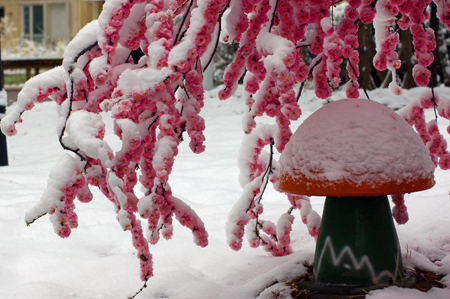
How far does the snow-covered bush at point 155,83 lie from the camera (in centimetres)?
136

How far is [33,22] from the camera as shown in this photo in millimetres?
20062

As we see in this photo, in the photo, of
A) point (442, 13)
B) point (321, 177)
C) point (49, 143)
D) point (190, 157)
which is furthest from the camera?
point (49, 143)

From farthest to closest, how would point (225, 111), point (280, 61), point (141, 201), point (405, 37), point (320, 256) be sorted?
point (225, 111) < point (405, 37) < point (320, 256) < point (141, 201) < point (280, 61)

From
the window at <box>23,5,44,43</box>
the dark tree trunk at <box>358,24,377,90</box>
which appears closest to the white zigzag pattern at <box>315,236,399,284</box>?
the dark tree trunk at <box>358,24,377,90</box>

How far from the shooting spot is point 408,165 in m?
1.60

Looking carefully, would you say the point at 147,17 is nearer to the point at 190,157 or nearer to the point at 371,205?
the point at 371,205

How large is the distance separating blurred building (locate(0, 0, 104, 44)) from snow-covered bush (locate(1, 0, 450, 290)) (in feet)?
60.8

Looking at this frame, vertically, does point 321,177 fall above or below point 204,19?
below

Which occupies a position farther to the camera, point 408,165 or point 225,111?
point 225,111

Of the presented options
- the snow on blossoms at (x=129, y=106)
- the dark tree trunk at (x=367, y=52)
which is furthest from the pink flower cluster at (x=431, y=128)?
A: the dark tree trunk at (x=367, y=52)

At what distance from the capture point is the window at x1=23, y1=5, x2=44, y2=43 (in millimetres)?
19984

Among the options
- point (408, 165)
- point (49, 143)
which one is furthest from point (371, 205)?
point (49, 143)

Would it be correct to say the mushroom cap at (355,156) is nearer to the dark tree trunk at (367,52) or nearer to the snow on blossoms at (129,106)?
the snow on blossoms at (129,106)

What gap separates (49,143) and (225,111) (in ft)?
11.5
